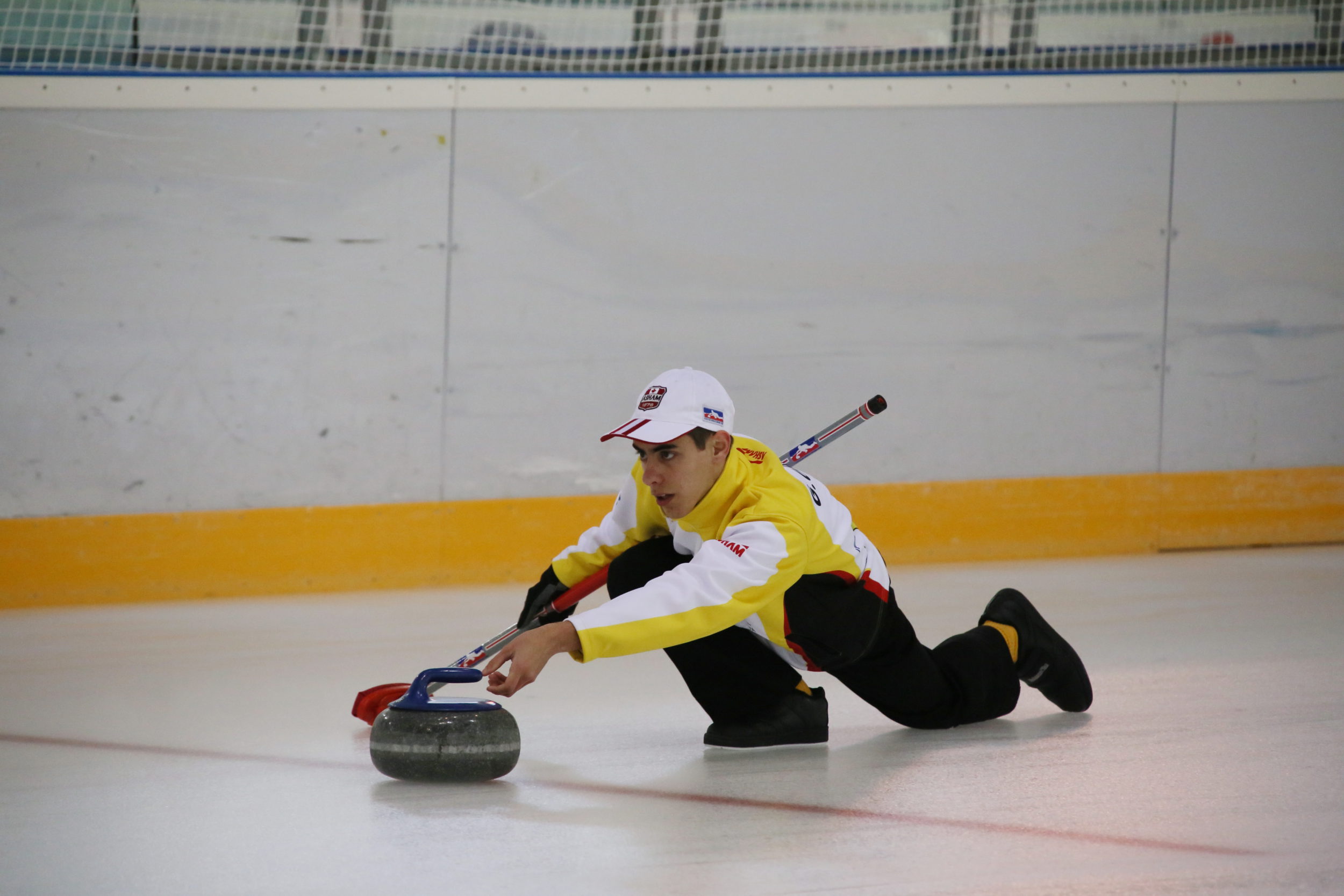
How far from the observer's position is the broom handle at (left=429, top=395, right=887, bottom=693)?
9.40ft

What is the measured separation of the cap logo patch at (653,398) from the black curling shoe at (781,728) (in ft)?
2.28

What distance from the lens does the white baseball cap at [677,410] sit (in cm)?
263

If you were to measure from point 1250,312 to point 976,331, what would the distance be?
1122mm

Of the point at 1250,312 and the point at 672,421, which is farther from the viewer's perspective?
the point at 1250,312

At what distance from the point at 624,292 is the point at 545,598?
2579mm

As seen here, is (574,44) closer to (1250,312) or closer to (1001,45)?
(1001,45)

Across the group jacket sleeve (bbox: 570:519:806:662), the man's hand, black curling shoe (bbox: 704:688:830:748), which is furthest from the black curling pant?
the man's hand

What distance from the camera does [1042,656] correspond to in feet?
10.5

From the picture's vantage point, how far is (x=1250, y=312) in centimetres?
602

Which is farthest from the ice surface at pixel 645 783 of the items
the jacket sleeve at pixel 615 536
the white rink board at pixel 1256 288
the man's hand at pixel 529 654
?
the white rink board at pixel 1256 288

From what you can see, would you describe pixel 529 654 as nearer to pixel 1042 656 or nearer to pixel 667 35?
pixel 1042 656

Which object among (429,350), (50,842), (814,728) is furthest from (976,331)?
(50,842)

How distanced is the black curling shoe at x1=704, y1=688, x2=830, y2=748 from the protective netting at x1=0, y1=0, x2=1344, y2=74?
3.00 meters

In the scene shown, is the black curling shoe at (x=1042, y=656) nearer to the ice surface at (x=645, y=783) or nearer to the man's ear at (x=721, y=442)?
the ice surface at (x=645, y=783)
